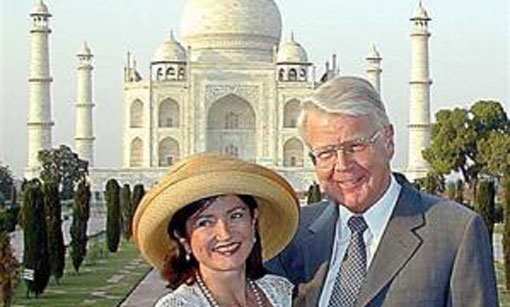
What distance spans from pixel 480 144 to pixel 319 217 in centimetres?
2481

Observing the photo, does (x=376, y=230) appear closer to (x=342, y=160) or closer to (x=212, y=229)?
(x=342, y=160)

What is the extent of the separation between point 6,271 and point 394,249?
693cm

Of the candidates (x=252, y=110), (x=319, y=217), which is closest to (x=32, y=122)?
(x=252, y=110)

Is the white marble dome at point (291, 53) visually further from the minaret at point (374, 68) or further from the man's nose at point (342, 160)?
the man's nose at point (342, 160)

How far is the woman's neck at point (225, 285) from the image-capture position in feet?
6.82

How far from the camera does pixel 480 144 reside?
26.6m

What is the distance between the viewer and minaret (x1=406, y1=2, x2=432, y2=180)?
120 ft

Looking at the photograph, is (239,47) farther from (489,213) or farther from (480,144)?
(489,213)

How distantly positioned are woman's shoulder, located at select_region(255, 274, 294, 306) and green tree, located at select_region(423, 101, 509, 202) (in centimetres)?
2569

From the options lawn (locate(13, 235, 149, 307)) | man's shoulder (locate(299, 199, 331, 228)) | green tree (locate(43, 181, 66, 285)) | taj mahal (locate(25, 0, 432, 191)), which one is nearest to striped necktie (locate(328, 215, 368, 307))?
man's shoulder (locate(299, 199, 331, 228))

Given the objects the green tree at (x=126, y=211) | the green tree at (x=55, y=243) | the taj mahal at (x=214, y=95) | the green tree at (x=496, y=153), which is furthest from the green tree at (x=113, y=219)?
the taj mahal at (x=214, y=95)

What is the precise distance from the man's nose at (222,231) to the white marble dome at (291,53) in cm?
3697

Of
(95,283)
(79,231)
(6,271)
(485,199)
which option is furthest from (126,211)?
(6,271)

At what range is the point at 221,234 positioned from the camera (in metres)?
2.07
